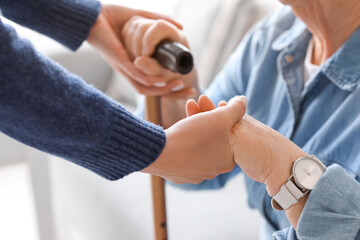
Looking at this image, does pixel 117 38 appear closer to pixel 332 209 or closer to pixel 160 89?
pixel 160 89

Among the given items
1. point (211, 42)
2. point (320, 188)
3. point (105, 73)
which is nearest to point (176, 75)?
point (320, 188)

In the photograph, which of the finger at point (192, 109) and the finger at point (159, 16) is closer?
the finger at point (192, 109)

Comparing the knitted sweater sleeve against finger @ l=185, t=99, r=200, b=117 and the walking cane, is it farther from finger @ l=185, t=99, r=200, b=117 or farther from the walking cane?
the walking cane

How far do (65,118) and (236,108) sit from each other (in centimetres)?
20

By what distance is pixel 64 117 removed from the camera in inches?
18.4

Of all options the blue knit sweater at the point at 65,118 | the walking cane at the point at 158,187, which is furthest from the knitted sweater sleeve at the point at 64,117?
the walking cane at the point at 158,187

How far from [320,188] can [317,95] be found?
0.79ft

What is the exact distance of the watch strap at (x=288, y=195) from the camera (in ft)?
1.87

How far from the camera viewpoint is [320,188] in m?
0.57

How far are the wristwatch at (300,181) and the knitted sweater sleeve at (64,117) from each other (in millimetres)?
175

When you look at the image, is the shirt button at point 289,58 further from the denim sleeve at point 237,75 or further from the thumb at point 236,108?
the thumb at point 236,108

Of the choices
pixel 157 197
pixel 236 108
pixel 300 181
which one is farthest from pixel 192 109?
pixel 157 197

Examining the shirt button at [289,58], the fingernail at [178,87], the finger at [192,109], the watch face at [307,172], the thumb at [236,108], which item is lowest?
Answer: the fingernail at [178,87]

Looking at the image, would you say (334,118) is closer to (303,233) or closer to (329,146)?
(329,146)
